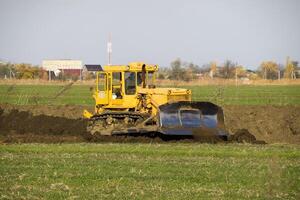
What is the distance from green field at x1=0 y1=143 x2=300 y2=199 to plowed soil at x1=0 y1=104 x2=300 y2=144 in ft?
9.65

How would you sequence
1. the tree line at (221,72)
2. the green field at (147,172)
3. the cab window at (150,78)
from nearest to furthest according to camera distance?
the green field at (147,172)
the cab window at (150,78)
the tree line at (221,72)

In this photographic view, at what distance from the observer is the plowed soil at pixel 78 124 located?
23920 millimetres

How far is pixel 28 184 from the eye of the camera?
13422mm

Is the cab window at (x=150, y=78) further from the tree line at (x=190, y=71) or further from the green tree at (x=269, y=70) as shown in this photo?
the green tree at (x=269, y=70)

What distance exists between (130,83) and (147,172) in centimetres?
1096

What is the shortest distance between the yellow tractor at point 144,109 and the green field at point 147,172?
2114 mm

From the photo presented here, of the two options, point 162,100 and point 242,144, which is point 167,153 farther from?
point 162,100

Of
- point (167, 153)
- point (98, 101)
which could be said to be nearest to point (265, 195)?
point (167, 153)

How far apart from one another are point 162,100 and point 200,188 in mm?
11839

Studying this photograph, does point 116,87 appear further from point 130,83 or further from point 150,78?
point 150,78

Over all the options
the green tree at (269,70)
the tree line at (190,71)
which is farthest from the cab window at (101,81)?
the green tree at (269,70)

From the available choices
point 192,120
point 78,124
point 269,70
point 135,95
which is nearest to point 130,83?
point 135,95

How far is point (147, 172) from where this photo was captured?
49.4ft

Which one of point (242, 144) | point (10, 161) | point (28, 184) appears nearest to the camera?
point (28, 184)
